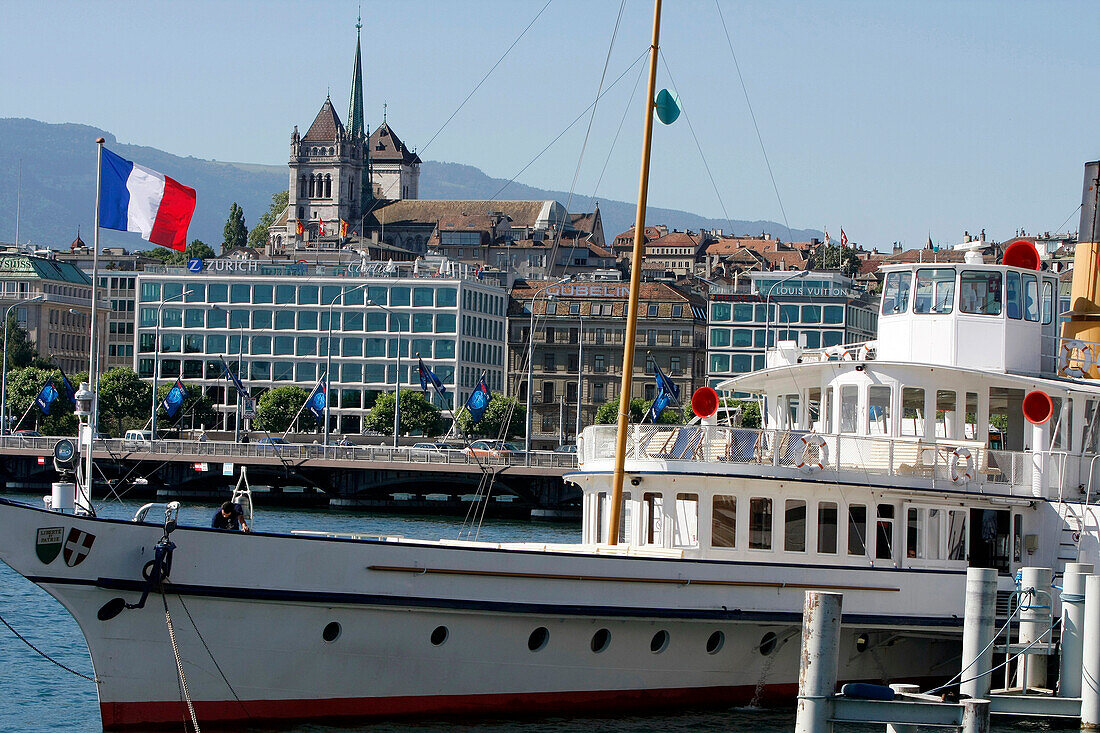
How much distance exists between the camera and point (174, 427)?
325 ft

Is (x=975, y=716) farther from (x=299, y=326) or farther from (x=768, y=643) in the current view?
(x=299, y=326)

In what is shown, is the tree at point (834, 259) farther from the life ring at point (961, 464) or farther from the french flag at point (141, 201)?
the french flag at point (141, 201)

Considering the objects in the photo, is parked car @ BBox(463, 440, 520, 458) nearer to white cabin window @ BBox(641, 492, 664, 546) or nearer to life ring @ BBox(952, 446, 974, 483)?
white cabin window @ BBox(641, 492, 664, 546)

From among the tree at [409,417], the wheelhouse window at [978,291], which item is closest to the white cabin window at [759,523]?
the wheelhouse window at [978,291]

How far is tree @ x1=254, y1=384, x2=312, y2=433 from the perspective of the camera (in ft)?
331

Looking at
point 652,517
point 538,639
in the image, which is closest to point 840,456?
point 652,517

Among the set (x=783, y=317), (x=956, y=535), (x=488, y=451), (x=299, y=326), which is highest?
(x=783, y=317)

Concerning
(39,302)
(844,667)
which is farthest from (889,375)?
(39,302)

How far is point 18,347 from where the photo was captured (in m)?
134

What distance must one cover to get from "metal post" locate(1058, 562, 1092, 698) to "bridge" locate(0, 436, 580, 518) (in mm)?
49692

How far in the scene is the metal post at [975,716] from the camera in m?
17.8

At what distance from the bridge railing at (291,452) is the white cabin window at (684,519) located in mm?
48070

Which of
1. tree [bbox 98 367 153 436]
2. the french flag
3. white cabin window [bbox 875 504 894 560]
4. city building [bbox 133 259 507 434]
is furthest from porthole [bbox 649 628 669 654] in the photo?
city building [bbox 133 259 507 434]

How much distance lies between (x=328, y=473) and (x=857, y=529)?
178ft
